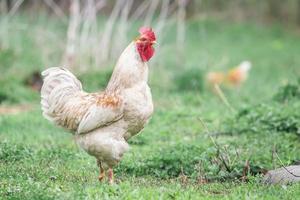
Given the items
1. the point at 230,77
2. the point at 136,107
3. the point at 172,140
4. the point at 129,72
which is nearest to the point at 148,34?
the point at 129,72

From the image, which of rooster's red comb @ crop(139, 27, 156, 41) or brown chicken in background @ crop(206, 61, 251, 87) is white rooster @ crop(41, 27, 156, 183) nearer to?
rooster's red comb @ crop(139, 27, 156, 41)

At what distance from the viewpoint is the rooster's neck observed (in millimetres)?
7320

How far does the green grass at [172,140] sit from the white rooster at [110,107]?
37 centimetres

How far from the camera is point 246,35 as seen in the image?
22.8m

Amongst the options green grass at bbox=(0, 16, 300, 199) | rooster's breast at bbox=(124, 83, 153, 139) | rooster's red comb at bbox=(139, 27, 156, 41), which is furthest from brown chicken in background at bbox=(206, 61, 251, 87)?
rooster's breast at bbox=(124, 83, 153, 139)

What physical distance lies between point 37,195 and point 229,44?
52.3 ft

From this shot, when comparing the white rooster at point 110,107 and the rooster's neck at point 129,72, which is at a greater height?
the rooster's neck at point 129,72

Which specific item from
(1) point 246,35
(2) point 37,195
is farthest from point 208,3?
(2) point 37,195

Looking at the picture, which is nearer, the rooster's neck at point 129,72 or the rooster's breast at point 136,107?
the rooster's breast at point 136,107

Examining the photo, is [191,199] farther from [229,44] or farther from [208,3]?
[208,3]

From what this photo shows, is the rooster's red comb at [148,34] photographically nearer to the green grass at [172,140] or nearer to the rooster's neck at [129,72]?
the rooster's neck at [129,72]

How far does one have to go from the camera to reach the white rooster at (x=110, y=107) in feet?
23.6

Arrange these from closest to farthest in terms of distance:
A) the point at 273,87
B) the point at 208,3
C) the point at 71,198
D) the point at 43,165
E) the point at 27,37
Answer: the point at 71,198 → the point at 43,165 → the point at 273,87 → the point at 27,37 → the point at 208,3

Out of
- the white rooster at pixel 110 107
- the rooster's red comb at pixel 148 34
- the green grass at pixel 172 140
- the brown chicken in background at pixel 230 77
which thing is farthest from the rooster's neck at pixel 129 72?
the brown chicken in background at pixel 230 77
